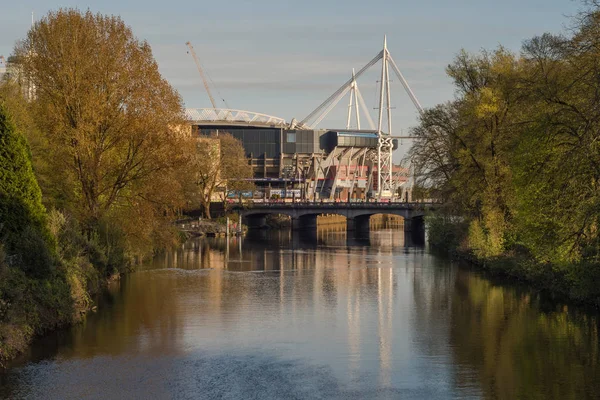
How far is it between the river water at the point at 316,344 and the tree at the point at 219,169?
5330 centimetres

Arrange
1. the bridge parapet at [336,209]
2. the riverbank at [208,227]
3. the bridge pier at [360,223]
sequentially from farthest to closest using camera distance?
the bridge pier at [360,223] → the bridge parapet at [336,209] → the riverbank at [208,227]

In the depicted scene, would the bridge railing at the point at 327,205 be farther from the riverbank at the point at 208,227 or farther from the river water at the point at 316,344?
the river water at the point at 316,344

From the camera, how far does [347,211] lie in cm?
12200

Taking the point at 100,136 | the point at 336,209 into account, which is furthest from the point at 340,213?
the point at 100,136

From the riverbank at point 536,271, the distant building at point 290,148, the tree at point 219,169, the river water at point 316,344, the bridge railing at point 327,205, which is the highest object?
the distant building at point 290,148

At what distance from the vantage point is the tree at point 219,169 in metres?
107

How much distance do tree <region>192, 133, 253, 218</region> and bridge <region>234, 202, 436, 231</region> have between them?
6.35 meters

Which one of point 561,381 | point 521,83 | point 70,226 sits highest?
point 521,83

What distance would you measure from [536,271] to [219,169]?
66.7 metres

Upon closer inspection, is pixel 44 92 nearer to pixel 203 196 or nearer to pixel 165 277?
pixel 165 277

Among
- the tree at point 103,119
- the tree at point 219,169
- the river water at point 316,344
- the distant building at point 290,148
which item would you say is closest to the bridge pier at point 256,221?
the tree at point 219,169

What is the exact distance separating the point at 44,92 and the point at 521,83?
25023 millimetres

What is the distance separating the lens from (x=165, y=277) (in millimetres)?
54031

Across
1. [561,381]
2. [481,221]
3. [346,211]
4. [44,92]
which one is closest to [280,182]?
[346,211]
